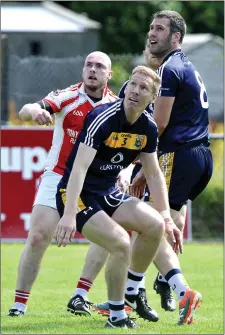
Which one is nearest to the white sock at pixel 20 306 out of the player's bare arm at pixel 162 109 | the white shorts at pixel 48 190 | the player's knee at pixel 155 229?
the white shorts at pixel 48 190

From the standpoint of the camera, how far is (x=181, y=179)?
9.02 m

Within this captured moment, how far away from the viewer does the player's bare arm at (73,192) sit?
304 inches

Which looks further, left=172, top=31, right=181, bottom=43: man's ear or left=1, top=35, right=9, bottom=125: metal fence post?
left=1, top=35, right=9, bottom=125: metal fence post

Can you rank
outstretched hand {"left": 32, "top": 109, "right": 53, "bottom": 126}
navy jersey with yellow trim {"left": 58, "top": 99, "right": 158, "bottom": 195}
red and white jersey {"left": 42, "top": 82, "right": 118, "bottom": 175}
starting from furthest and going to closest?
1. red and white jersey {"left": 42, "top": 82, "right": 118, "bottom": 175}
2. outstretched hand {"left": 32, "top": 109, "right": 53, "bottom": 126}
3. navy jersey with yellow trim {"left": 58, "top": 99, "right": 158, "bottom": 195}

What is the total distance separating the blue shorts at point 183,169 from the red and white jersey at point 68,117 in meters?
0.76

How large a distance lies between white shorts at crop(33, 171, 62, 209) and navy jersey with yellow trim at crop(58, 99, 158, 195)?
1099 millimetres

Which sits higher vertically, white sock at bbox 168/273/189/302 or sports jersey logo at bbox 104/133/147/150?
sports jersey logo at bbox 104/133/147/150

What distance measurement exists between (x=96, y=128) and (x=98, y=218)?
65 centimetres

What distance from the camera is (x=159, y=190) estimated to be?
8.27 meters

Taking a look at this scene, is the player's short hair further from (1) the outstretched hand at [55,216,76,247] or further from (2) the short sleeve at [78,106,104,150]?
(1) the outstretched hand at [55,216,76,247]

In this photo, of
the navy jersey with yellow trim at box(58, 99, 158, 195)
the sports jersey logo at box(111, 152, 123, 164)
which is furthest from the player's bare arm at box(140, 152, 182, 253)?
the sports jersey logo at box(111, 152, 123, 164)

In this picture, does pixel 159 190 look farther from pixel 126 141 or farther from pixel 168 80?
pixel 168 80

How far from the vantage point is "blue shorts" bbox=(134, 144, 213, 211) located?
9.00 meters

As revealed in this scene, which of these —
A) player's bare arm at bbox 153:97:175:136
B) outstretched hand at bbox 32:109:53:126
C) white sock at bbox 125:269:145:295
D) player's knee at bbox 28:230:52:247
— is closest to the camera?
outstretched hand at bbox 32:109:53:126
